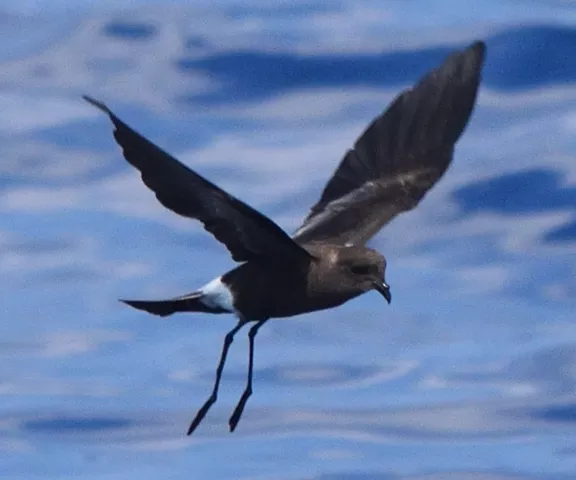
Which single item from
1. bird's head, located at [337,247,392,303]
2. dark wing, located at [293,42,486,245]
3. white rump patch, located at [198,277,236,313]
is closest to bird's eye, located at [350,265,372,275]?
bird's head, located at [337,247,392,303]

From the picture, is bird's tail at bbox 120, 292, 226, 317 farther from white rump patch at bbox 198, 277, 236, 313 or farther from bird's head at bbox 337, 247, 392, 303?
bird's head at bbox 337, 247, 392, 303

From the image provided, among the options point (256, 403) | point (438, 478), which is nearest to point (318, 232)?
point (438, 478)

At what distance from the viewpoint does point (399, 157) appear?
30.7 ft

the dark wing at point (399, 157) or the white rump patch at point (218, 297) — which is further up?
the dark wing at point (399, 157)

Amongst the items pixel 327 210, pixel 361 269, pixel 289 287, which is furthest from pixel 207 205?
pixel 327 210

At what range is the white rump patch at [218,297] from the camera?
27.2 feet

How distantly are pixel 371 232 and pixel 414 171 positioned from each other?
0.47m

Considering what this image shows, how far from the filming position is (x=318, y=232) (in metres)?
Result: 9.06

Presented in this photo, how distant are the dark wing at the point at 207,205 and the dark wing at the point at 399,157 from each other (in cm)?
83

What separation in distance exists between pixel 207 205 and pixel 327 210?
1510 millimetres

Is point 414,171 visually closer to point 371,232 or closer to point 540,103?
point 371,232

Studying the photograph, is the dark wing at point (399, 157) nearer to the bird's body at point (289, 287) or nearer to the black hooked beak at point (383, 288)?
the bird's body at point (289, 287)

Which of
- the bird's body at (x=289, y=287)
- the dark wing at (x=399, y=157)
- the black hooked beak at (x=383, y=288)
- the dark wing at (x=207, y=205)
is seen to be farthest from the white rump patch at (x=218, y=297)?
the dark wing at (x=399, y=157)

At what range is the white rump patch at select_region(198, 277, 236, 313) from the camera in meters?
8.28
